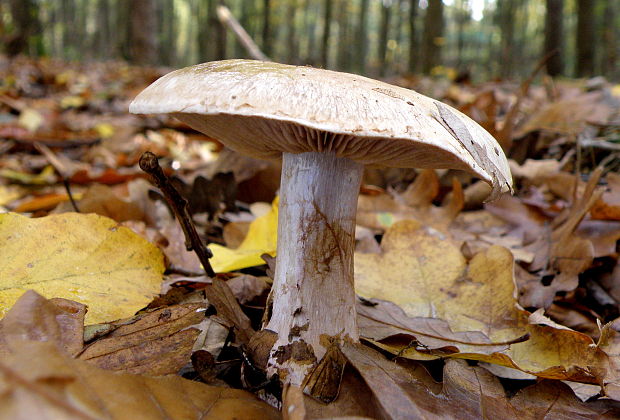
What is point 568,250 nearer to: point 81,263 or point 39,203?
point 81,263

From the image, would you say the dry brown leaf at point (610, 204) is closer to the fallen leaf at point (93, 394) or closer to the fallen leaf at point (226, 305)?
the fallen leaf at point (226, 305)

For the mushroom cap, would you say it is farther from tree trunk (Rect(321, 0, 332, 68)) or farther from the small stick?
tree trunk (Rect(321, 0, 332, 68))

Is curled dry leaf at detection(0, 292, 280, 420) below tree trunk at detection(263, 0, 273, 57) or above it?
below


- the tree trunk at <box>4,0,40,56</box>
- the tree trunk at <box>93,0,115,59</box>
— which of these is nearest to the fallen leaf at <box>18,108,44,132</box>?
the tree trunk at <box>4,0,40,56</box>

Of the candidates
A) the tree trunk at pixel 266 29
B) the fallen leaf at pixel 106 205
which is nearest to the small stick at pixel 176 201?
the fallen leaf at pixel 106 205

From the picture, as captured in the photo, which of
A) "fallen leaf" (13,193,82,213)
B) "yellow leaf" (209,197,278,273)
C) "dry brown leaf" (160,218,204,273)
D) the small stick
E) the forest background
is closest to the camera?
the small stick

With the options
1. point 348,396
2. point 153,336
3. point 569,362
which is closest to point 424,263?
point 569,362

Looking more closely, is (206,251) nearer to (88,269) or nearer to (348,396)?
(88,269)

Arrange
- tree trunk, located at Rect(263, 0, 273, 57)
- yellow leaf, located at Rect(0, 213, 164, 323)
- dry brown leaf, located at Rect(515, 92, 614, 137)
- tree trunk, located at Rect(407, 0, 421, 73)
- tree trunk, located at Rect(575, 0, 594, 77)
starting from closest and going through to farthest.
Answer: yellow leaf, located at Rect(0, 213, 164, 323), dry brown leaf, located at Rect(515, 92, 614, 137), tree trunk, located at Rect(575, 0, 594, 77), tree trunk, located at Rect(407, 0, 421, 73), tree trunk, located at Rect(263, 0, 273, 57)
